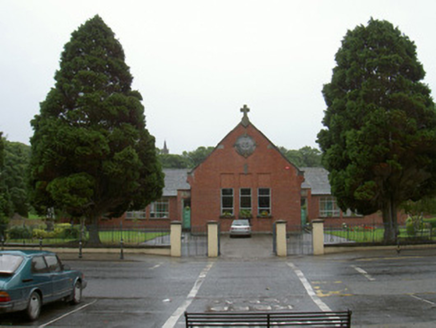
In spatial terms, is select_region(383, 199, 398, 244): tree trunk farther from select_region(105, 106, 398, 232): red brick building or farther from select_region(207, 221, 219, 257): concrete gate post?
select_region(105, 106, 398, 232): red brick building

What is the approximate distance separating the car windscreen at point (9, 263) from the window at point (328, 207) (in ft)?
127

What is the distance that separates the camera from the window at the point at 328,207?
45906 millimetres

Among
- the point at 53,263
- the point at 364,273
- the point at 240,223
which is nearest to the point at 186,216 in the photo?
the point at 240,223

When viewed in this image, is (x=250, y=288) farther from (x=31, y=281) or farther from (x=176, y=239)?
(x=176, y=239)

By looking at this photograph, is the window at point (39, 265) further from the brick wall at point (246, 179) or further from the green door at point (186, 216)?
the green door at point (186, 216)

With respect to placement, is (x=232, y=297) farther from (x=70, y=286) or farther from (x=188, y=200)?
(x=188, y=200)

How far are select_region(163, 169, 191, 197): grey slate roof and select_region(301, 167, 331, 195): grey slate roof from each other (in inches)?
466

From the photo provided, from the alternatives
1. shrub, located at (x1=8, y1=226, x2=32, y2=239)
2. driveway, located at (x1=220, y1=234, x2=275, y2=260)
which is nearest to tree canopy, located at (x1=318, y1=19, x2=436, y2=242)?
driveway, located at (x1=220, y1=234, x2=275, y2=260)

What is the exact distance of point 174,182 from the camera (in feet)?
158

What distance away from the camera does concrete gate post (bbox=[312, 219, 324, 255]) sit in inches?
909

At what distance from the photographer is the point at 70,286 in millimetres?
11562

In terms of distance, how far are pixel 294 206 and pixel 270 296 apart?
26139 mm

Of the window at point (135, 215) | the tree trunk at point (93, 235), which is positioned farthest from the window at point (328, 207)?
the tree trunk at point (93, 235)

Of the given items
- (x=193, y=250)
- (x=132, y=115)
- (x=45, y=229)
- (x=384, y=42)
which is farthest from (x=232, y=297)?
(x=45, y=229)
